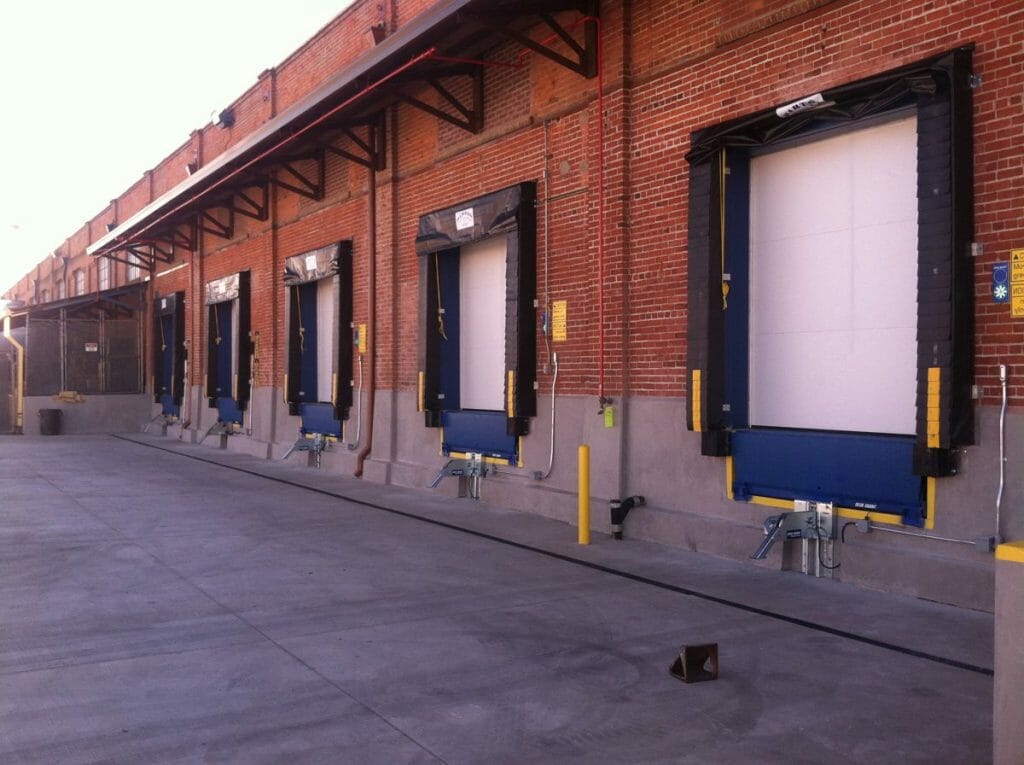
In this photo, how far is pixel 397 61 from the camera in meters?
12.4

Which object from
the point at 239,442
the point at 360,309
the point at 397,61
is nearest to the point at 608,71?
the point at 397,61

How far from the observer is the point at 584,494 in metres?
9.74

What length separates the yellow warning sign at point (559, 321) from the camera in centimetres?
1138

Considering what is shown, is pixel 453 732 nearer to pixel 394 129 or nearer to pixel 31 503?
pixel 31 503

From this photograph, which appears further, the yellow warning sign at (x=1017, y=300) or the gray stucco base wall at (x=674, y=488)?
the gray stucco base wall at (x=674, y=488)

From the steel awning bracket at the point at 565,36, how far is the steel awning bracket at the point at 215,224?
13.3 metres

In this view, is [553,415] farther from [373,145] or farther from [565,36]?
[373,145]

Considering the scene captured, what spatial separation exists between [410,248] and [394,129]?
2.02 metres

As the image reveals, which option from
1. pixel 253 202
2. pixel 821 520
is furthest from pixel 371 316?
pixel 821 520

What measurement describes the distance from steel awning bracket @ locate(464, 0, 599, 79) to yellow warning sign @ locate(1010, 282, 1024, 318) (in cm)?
560

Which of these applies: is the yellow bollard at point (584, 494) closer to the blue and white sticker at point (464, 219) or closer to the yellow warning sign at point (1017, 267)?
the yellow warning sign at point (1017, 267)

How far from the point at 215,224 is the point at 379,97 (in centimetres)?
1033

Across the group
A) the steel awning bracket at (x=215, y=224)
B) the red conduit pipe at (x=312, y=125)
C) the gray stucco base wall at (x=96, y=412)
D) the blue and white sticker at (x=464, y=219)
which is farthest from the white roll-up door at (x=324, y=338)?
the gray stucco base wall at (x=96, y=412)

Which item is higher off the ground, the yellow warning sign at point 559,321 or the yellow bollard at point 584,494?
the yellow warning sign at point 559,321
